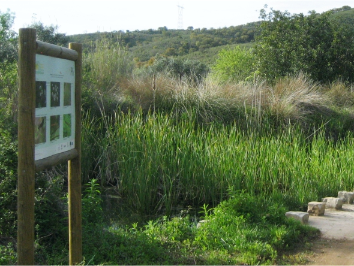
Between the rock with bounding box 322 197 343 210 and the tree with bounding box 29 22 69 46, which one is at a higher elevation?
the tree with bounding box 29 22 69 46

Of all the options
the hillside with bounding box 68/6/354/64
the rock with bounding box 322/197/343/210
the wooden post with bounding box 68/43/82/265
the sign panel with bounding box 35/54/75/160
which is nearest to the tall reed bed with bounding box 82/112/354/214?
the rock with bounding box 322/197/343/210

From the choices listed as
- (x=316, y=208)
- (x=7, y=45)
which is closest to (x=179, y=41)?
(x=7, y=45)

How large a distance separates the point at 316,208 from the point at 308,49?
1080cm

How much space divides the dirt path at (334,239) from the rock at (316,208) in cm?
8

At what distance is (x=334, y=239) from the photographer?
16.4 ft

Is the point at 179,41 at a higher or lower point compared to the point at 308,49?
higher

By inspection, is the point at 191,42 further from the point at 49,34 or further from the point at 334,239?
the point at 334,239

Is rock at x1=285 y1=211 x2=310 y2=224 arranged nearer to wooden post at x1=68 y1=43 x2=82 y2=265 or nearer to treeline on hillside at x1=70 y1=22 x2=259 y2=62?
wooden post at x1=68 y1=43 x2=82 y2=265

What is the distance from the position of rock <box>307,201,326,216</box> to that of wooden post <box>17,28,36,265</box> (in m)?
4.18

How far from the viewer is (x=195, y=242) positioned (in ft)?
15.0

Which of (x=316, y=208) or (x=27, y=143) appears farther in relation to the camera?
(x=316, y=208)

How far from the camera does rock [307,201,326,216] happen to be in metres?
6.00

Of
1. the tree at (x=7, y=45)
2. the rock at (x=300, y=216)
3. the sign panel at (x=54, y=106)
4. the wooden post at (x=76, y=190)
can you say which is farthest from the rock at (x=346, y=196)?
the tree at (x=7, y=45)

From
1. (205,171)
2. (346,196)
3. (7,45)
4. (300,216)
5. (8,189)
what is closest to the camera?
(8,189)
